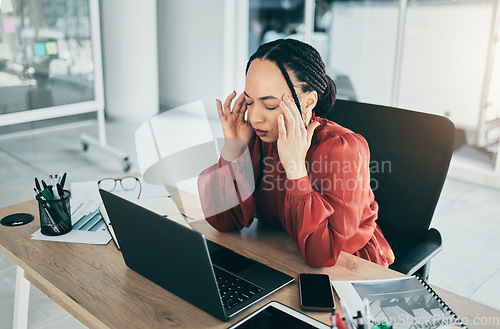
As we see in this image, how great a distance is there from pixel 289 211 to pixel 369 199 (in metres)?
0.26

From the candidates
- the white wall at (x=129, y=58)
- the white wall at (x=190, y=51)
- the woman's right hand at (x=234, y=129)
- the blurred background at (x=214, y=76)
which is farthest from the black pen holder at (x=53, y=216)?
the white wall at (x=190, y=51)

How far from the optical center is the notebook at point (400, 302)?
38.2 inches

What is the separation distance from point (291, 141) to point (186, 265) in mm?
413

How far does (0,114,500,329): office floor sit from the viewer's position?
2221 mm

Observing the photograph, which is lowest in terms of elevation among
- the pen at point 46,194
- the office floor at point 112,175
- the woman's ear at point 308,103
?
the office floor at point 112,175

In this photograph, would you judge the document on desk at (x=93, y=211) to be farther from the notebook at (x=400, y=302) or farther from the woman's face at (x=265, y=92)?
the notebook at (x=400, y=302)

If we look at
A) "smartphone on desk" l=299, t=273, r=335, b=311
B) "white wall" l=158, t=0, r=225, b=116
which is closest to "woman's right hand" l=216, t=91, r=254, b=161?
"smartphone on desk" l=299, t=273, r=335, b=311

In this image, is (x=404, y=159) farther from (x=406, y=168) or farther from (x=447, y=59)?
(x=447, y=59)

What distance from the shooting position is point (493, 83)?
377 centimetres

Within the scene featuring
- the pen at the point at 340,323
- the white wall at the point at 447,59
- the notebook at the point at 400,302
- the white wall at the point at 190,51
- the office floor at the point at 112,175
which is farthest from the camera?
the white wall at the point at 190,51

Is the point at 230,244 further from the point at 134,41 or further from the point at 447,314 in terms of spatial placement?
the point at 134,41

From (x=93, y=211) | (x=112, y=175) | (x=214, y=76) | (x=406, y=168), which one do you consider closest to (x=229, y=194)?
(x=93, y=211)

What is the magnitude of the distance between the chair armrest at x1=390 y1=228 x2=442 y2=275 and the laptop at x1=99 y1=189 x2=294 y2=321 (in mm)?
386

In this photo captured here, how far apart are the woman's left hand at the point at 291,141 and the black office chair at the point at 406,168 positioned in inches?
16.1
